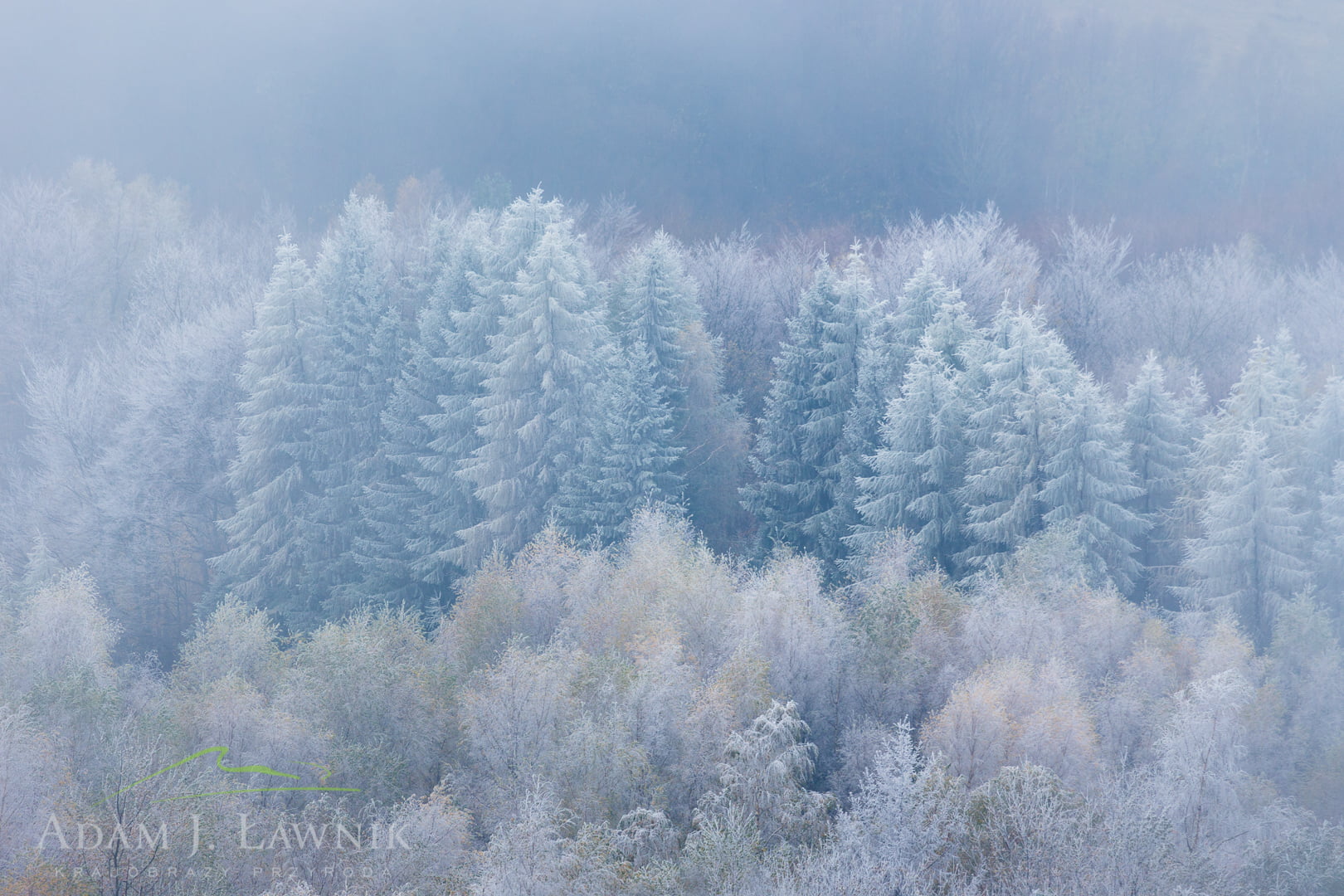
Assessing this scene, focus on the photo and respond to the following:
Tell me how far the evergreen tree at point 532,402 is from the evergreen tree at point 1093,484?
1475 centimetres

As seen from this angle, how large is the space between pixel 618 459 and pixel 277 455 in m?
12.4

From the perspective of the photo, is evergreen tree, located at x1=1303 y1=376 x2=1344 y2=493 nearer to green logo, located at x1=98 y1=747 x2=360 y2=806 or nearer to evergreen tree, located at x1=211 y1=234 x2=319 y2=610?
green logo, located at x1=98 y1=747 x2=360 y2=806

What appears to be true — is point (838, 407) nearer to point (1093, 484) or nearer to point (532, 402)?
point (1093, 484)

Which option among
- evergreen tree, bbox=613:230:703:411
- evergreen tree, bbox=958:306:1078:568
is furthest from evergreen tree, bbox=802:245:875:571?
evergreen tree, bbox=613:230:703:411

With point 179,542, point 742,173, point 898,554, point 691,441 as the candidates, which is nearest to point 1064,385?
point 898,554

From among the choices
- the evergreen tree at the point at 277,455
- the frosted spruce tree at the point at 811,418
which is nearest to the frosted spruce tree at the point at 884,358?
the frosted spruce tree at the point at 811,418

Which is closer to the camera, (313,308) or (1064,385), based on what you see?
(1064,385)

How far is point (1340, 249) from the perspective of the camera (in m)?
55.4

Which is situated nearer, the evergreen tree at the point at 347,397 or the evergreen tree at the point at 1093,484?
the evergreen tree at the point at 1093,484

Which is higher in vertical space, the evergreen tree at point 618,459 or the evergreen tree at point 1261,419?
the evergreen tree at point 1261,419

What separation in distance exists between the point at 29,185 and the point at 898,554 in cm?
5168

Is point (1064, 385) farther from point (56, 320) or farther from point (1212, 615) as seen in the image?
point (56, 320)

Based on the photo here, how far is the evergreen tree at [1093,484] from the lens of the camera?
1220 inches

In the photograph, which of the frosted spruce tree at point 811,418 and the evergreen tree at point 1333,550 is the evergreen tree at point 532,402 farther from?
the evergreen tree at point 1333,550
